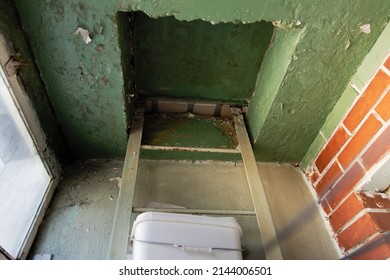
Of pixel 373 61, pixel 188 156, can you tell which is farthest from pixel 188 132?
pixel 373 61

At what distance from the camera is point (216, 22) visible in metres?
1.23

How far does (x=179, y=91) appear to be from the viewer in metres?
1.87

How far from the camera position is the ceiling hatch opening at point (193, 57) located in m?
1.57

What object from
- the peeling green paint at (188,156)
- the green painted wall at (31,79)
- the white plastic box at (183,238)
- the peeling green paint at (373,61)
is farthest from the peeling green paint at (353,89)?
the green painted wall at (31,79)

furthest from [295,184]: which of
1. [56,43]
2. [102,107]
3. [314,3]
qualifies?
[56,43]

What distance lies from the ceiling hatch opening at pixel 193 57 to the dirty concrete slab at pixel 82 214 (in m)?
0.54

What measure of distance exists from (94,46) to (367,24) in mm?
1146

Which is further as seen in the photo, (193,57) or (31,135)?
(193,57)

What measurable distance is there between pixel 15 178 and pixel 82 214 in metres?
0.37

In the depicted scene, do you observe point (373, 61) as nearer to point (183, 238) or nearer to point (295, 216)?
point (295, 216)

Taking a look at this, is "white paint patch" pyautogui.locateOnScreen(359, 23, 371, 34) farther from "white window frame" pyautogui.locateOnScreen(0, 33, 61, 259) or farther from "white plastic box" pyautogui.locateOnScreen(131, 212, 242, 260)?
"white window frame" pyautogui.locateOnScreen(0, 33, 61, 259)

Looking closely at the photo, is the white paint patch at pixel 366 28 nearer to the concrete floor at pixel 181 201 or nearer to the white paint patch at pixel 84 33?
the concrete floor at pixel 181 201
